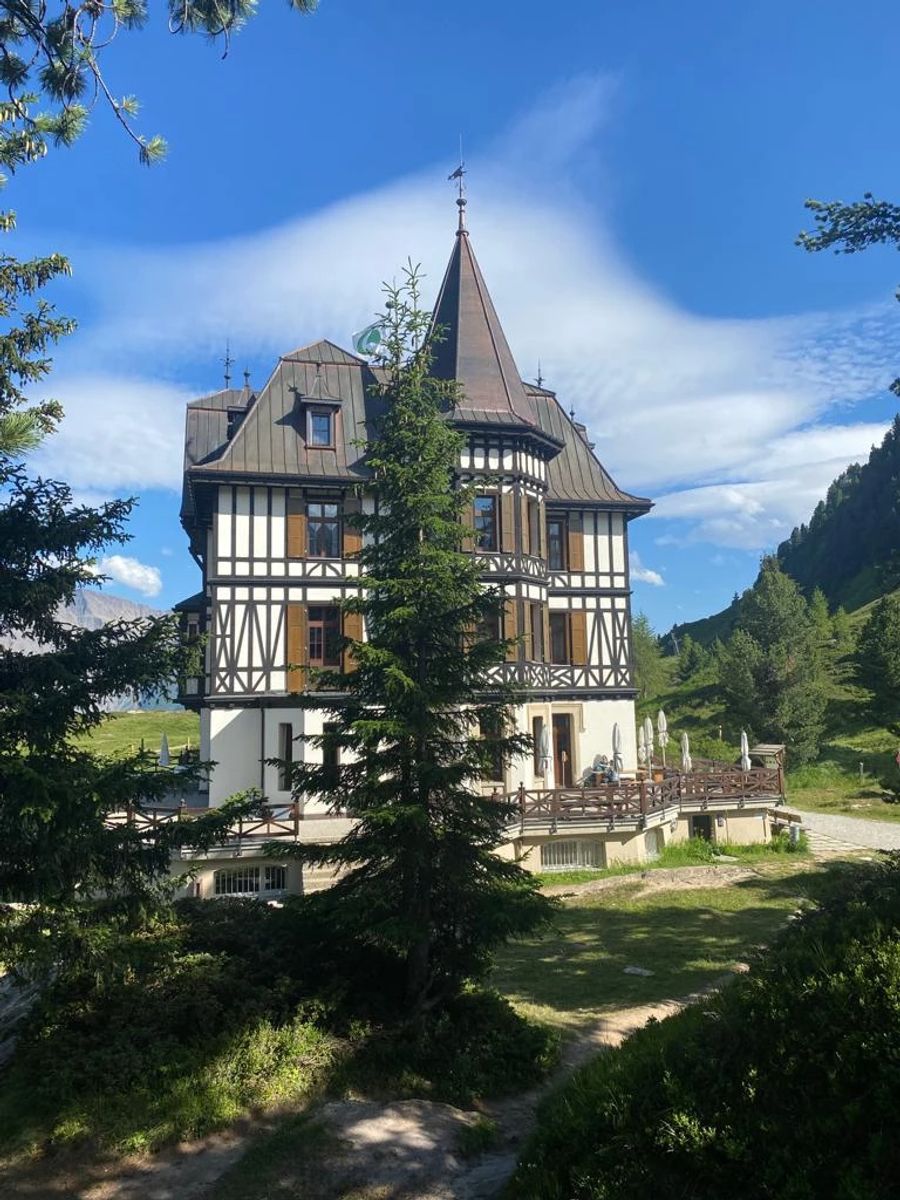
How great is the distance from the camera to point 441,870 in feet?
36.8

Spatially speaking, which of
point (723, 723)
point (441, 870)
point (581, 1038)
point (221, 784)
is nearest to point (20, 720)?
point (441, 870)

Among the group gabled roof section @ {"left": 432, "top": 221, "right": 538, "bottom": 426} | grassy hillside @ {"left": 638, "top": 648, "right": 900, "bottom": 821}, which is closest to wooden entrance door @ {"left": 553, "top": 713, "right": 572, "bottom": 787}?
grassy hillside @ {"left": 638, "top": 648, "right": 900, "bottom": 821}

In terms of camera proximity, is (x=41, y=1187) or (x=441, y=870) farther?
(x=441, y=870)

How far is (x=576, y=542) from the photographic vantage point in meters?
28.7

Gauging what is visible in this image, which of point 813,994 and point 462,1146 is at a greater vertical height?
point 813,994

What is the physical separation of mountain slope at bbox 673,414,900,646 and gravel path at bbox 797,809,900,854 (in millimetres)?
74569

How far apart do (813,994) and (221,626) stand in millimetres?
20829

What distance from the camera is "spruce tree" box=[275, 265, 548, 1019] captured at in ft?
36.3

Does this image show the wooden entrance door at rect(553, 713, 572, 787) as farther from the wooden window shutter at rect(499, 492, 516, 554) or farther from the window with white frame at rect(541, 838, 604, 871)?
the wooden window shutter at rect(499, 492, 516, 554)

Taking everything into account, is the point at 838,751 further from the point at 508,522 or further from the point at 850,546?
the point at 850,546

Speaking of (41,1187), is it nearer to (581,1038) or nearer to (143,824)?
(581,1038)

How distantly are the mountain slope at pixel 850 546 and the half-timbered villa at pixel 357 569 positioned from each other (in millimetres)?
82395

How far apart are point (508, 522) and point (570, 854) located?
33.3 ft

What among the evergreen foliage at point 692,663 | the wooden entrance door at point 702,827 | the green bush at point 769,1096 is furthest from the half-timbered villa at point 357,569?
the evergreen foliage at point 692,663
